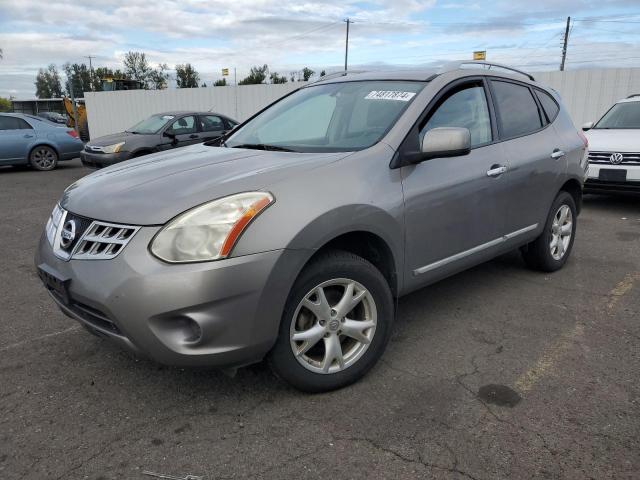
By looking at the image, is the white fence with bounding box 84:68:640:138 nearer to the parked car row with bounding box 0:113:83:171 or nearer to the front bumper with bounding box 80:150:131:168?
the parked car row with bounding box 0:113:83:171

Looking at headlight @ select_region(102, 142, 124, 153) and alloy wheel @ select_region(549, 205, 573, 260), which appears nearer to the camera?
alloy wheel @ select_region(549, 205, 573, 260)

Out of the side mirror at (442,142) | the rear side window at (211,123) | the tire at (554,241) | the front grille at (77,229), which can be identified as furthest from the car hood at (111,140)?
the side mirror at (442,142)

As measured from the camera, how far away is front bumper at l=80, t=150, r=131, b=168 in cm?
1092

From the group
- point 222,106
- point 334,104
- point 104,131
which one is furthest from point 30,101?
point 334,104

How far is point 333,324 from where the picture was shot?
2.75 metres

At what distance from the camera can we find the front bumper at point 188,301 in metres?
2.30

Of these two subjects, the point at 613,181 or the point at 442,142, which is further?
the point at 613,181

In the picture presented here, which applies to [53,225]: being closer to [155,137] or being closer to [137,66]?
[155,137]

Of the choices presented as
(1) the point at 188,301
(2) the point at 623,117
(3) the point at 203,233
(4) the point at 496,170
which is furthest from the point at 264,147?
(2) the point at 623,117

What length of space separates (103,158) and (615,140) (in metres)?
9.29

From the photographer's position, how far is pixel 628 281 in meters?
4.68

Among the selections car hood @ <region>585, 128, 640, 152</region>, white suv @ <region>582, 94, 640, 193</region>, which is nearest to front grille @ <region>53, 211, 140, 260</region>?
white suv @ <region>582, 94, 640, 193</region>

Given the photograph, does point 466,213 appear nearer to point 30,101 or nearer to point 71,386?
point 71,386

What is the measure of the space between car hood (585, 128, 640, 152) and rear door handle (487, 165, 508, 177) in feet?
15.7
